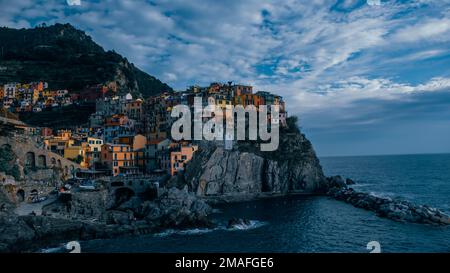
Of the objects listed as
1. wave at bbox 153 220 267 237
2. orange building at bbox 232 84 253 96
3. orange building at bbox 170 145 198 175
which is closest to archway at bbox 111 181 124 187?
orange building at bbox 170 145 198 175

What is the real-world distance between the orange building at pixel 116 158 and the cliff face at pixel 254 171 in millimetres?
10312

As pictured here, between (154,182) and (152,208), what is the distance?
10151mm

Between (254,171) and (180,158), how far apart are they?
43.6 ft

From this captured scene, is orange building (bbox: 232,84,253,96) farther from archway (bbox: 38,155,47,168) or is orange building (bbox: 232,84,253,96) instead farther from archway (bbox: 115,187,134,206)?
archway (bbox: 38,155,47,168)

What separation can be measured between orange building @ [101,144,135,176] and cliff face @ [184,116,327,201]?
10.3 m

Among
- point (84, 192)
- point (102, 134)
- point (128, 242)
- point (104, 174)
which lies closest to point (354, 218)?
point (128, 242)

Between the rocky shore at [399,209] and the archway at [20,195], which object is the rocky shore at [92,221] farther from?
the rocky shore at [399,209]

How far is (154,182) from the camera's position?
50406 mm

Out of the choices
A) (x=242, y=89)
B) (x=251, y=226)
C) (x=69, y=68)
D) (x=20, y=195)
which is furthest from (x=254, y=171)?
(x=69, y=68)

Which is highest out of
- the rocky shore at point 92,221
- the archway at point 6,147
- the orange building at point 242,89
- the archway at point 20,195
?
the orange building at point 242,89

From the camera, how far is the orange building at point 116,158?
55.0 metres

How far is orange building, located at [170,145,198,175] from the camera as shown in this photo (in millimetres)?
54906

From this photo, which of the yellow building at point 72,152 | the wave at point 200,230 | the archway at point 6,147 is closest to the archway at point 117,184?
the yellow building at point 72,152

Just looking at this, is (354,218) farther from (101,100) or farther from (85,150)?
(101,100)
